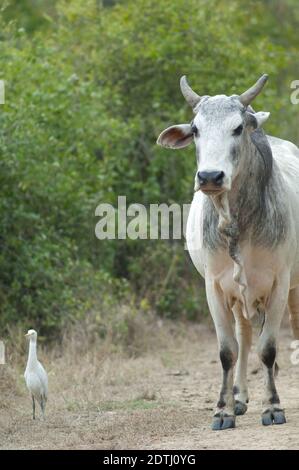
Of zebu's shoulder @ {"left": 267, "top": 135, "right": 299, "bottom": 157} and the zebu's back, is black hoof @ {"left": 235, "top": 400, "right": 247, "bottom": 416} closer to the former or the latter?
the zebu's back

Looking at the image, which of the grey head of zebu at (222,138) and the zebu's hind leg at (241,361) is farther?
the zebu's hind leg at (241,361)

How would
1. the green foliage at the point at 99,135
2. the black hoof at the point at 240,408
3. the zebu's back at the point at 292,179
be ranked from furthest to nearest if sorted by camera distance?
the green foliage at the point at 99,135
the black hoof at the point at 240,408
the zebu's back at the point at 292,179

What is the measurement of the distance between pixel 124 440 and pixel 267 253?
1.46m

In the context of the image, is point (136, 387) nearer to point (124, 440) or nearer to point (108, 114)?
point (124, 440)

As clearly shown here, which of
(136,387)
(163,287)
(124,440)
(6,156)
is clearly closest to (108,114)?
(163,287)

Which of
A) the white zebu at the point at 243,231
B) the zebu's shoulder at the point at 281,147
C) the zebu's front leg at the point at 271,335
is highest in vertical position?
the zebu's shoulder at the point at 281,147

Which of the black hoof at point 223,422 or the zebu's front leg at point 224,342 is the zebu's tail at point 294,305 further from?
the black hoof at point 223,422

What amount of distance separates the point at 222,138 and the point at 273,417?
1.77m

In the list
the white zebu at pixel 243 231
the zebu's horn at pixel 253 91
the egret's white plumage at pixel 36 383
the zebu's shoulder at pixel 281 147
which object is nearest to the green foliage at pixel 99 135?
the egret's white plumage at pixel 36 383

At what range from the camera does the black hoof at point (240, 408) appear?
758cm

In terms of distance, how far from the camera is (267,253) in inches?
270

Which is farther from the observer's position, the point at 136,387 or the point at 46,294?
the point at 46,294
